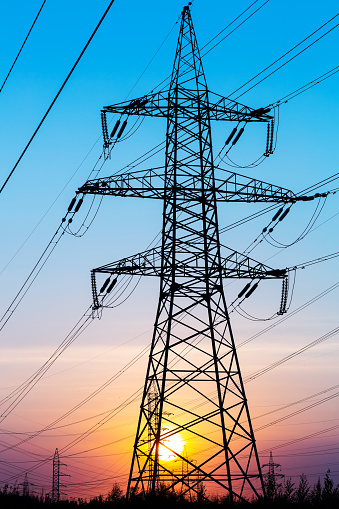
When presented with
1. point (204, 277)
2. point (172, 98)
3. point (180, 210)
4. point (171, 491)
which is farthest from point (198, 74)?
point (171, 491)

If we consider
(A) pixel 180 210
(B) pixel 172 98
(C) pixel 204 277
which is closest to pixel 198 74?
(B) pixel 172 98

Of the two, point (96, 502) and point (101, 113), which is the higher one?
point (101, 113)

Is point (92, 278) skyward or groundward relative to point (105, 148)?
groundward

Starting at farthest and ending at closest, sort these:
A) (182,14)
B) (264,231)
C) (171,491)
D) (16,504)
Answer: (182,14), (264,231), (16,504), (171,491)

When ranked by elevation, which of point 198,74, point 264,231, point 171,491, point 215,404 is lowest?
point 171,491

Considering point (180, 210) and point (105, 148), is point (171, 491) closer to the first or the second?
point (180, 210)

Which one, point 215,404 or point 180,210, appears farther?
point 180,210

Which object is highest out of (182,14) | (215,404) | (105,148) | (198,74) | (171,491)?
(182,14)

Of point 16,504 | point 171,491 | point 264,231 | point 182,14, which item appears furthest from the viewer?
point 182,14

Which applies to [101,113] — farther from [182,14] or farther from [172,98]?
[182,14]
